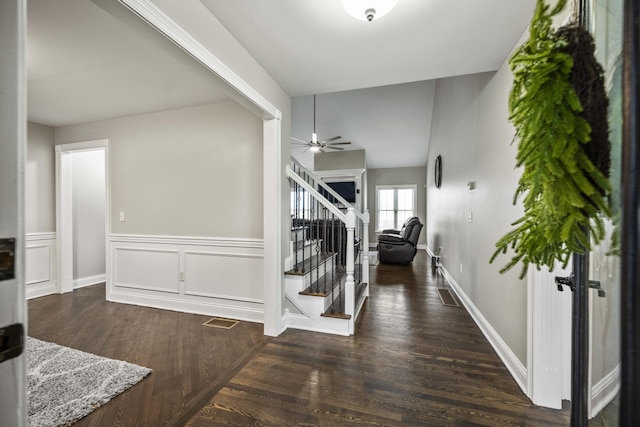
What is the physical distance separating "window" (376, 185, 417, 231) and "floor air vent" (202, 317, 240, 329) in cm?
688

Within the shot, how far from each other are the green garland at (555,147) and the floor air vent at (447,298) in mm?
2845

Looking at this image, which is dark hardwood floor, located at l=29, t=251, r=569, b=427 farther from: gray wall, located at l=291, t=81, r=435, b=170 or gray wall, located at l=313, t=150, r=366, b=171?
gray wall, located at l=313, t=150, r=366, b=171

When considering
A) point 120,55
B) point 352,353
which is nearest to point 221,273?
point 352,353

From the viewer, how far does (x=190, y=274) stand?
303 cm

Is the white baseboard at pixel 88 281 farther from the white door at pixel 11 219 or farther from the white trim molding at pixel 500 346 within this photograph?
the white trim molding at pixel 500 346

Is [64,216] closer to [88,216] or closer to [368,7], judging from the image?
[88,216]

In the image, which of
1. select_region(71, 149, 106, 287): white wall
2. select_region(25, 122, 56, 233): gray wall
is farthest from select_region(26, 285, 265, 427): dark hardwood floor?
select_region(25, 122, 56, 233): gray wall

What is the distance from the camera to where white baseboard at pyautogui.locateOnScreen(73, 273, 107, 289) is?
13.0 feet

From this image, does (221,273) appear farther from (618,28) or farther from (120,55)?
(618,28)

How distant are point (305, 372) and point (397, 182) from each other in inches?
310

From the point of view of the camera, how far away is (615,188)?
0.55 m

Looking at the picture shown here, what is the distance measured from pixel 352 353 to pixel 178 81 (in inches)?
117

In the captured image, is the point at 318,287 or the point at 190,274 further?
the point at 190,274

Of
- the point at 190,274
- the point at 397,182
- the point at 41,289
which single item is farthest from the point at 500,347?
the point at 397,182
